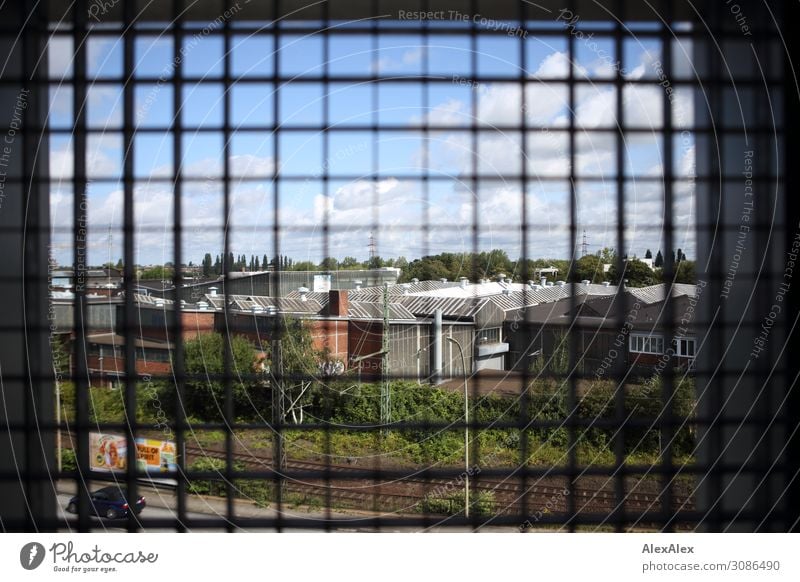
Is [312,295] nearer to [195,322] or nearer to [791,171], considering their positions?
[195,322]

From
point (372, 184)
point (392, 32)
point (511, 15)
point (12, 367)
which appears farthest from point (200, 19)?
point (12, 367)

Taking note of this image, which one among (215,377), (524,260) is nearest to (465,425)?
(524,260)

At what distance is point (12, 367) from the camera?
2.36m

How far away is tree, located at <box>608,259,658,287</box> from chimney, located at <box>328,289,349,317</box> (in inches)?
43.8

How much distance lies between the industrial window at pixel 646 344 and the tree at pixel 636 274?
22 cm

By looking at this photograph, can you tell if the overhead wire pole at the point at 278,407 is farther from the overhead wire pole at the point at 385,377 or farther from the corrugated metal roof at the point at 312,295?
the overhead wire pole at the point at 385,377

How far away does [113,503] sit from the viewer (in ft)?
7.76

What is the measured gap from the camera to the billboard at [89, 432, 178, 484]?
237 cm

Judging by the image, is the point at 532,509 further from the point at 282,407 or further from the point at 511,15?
the point at 511,15

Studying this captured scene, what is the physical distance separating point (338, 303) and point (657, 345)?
1.35 metres

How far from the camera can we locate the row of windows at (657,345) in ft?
7.84

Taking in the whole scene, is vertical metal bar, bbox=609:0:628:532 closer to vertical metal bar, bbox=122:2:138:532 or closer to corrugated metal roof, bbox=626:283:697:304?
corrugated metal roof, bbox=626:283:697:304
